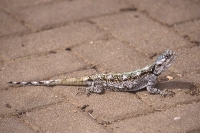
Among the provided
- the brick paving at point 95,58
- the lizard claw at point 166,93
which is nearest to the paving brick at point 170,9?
the brick paving at point 95,58

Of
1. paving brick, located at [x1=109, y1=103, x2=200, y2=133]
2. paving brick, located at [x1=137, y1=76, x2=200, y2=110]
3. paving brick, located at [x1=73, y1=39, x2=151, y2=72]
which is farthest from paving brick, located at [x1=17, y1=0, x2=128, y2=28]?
paving brick, located at [x1=109, y1=103, x2=200, y2=133]

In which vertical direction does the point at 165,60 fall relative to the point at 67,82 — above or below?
above

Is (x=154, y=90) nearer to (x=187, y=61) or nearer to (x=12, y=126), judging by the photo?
(x=187, y=61)

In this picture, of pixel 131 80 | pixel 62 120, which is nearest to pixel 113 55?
pixel 131 80

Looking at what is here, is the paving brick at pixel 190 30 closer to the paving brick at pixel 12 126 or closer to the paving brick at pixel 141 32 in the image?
the paving brick at pixel 141 32

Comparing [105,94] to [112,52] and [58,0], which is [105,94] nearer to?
[112,52]

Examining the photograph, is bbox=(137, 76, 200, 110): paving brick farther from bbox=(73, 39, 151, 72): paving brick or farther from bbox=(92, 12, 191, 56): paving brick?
bbox=(92, 12, 191, 56): paving brick
